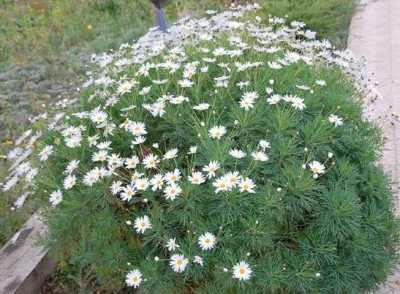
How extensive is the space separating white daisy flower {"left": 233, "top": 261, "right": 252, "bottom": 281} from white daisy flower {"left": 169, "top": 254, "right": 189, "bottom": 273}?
0.61 feet

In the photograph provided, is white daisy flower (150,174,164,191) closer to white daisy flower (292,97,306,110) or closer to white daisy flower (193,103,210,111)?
white daisy flower (193,103,210,111)

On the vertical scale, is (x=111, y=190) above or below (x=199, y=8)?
above

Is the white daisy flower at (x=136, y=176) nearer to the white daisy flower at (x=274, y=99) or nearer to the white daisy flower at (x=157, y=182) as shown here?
the white daisy flower at (x=157, y=182)

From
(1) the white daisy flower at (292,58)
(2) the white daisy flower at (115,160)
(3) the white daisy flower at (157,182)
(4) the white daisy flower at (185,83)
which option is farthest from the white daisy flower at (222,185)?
(1) the white daisy flower at (292,58)

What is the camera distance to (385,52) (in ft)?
18.0

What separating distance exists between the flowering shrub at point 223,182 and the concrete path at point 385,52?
71 centimetres

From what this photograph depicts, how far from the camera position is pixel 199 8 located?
679cm

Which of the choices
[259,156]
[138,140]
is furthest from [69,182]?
[259,156]

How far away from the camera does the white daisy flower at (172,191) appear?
1906 millimetres

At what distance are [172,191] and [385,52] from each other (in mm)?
4323

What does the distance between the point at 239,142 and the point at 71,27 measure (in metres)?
5.03

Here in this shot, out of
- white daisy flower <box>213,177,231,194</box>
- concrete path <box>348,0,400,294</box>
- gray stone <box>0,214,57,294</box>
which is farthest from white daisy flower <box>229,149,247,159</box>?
gray stone <box>0,214,57,294</box>

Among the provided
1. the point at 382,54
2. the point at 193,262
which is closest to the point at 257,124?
the point at 193,262

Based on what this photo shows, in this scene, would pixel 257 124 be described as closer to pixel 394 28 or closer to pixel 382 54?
pixel 382 54
